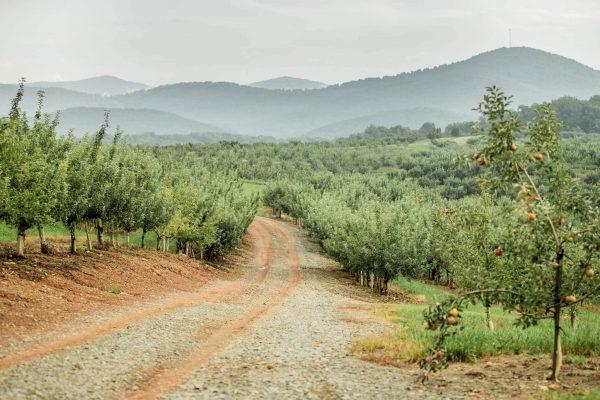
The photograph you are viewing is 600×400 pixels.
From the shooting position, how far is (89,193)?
133 ft

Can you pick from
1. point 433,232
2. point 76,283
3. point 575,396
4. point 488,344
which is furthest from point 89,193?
point 433,232

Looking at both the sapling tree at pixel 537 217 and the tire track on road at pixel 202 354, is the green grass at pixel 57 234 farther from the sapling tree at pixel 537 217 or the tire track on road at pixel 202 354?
the sapling tree at pixel 537 217

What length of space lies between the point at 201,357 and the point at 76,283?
15182mm

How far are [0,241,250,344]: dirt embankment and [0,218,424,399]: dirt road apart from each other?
1.77 m

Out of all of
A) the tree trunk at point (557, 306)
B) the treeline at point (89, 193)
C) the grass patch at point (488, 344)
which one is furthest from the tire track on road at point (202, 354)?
the treeline at point (89, 193)

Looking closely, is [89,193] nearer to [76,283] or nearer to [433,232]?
[76,283]

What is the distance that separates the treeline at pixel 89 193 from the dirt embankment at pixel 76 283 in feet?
8.51

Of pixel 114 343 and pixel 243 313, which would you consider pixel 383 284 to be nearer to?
pixel 243 313

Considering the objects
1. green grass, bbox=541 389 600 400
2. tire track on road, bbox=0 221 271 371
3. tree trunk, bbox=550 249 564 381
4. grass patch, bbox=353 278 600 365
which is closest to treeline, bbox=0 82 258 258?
tire track on road, bbox=0 221 271 371

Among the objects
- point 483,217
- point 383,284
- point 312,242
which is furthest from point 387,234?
point 312,242

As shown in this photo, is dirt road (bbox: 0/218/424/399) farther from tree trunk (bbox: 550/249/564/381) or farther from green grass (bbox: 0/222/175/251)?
green grass (bbox: 0/222/175/251)

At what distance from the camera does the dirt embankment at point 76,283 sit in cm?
2383

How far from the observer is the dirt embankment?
23828 millimetres

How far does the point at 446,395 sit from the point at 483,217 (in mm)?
19961
